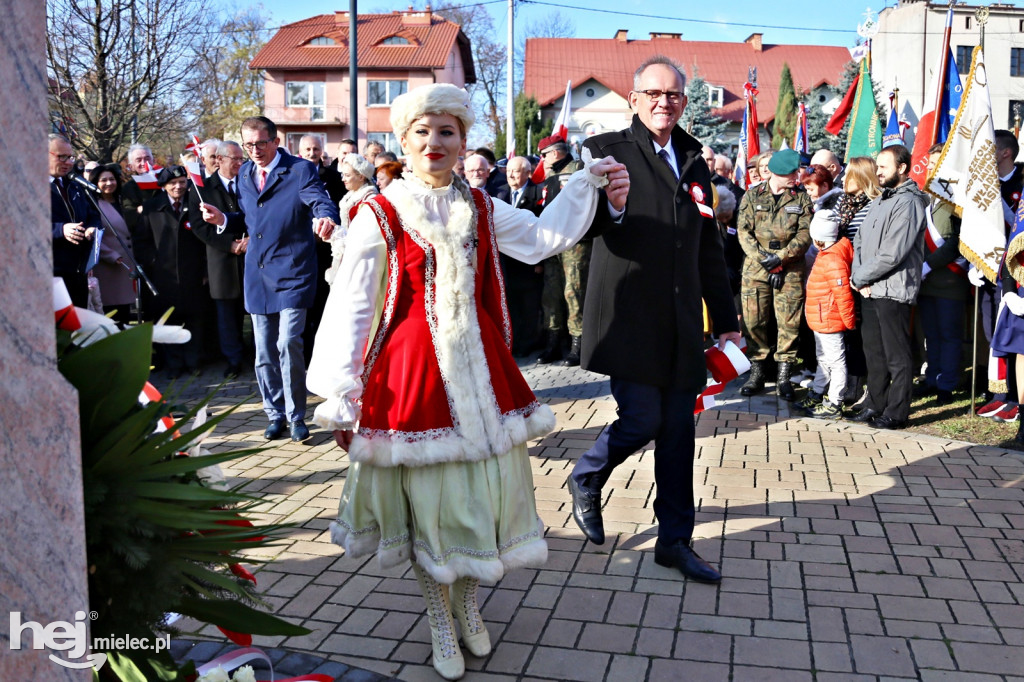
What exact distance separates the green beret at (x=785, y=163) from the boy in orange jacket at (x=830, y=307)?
2.33 feet

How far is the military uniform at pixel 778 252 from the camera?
815cm

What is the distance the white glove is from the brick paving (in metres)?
0.98

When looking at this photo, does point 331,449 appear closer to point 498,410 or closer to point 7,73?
point 498,410

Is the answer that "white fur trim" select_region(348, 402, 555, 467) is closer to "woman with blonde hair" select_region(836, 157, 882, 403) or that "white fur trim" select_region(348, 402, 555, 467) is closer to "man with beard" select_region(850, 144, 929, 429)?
"man with beard" select_region(850, 144, 929, 429)

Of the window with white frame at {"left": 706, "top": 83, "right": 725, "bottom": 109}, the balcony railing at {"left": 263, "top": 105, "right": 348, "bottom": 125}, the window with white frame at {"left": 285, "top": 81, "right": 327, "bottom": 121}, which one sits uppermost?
the window with white frame at {"left": 706, "top": 83, "right": 725, "bottom": 109}

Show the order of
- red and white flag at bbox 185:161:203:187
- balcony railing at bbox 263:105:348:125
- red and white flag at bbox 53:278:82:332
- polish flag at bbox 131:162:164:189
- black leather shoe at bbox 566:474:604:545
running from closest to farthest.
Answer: red and white flag at bbox 53:278:82:332 < black leather shoe at bbox 566:474:604:545 < red and white flag at bbox 185:161:203:187 < polish flag at bbox 131:162:164:189 < balcony railing at bbox 263:105:348:125

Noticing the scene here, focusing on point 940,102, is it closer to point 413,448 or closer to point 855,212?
point 855,212

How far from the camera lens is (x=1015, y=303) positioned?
6.52m

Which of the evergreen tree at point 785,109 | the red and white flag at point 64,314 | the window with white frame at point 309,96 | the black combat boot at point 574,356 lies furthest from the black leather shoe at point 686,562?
the window with white frame at point 309,96

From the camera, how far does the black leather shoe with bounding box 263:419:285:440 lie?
679 centimetres

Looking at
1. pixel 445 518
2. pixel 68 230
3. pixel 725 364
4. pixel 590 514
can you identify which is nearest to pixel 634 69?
pixel 68 230

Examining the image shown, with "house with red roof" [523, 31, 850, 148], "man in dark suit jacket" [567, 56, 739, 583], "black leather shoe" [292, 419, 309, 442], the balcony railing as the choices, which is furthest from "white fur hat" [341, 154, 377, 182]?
"house with red roof" [523, 31, 850, 148]

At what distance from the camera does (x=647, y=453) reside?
641 centimetres

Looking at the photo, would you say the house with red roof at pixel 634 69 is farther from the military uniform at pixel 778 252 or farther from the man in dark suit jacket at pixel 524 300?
the military uniform at pixel 778 252
